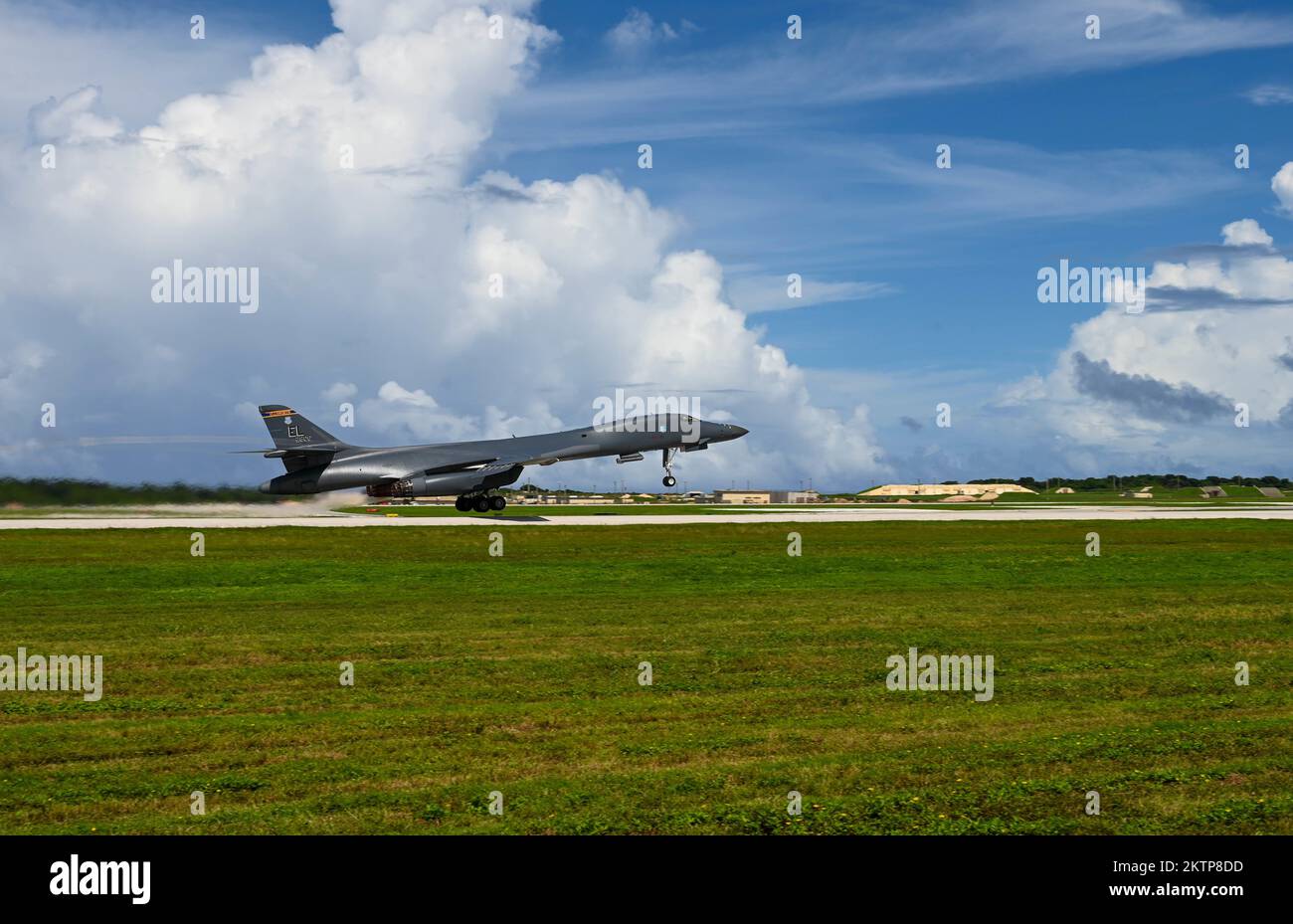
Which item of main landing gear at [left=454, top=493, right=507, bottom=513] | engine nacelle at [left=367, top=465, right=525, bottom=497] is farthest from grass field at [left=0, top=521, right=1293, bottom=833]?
main landing gear at [left=454, top=493, right=507, bottom=513]

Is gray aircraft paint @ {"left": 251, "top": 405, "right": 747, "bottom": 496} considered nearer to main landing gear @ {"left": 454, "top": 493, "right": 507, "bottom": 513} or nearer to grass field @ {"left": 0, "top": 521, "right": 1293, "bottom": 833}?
main landing gear @ {"left": 454, "top": 493, "right": 507, "bottom": 513}

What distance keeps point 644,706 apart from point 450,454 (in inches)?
2114

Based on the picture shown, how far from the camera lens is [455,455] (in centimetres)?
6769

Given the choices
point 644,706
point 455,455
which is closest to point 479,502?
point 455,455

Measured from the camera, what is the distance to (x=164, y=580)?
32031 mm

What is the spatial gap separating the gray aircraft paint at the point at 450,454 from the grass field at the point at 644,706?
31342 mm

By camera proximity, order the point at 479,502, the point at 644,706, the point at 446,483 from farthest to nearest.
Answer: the point at 479,502 < the point at 446,483 < the point at 644,706

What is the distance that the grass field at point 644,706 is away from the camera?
1080 cm

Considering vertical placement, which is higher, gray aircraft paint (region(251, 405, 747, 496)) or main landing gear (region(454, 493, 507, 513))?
gray aircraft paint (region(251, 405, 747, 496))

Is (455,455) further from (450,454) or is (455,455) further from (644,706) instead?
(644,706)

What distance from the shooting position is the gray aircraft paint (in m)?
65.1
